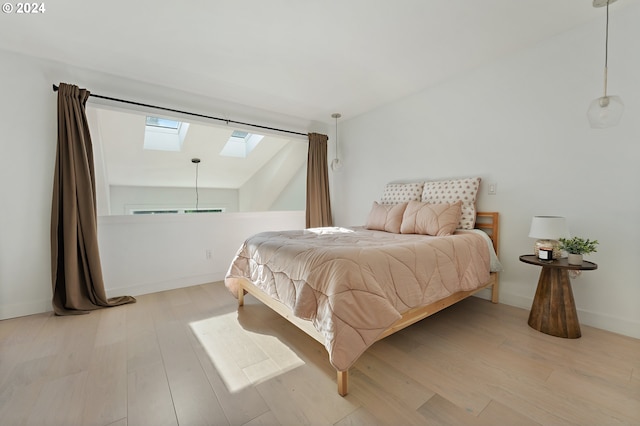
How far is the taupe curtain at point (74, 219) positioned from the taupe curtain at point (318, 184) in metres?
2.54

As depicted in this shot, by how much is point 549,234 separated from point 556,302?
486 millimetres

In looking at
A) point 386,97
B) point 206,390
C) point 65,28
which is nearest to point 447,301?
point 206,390

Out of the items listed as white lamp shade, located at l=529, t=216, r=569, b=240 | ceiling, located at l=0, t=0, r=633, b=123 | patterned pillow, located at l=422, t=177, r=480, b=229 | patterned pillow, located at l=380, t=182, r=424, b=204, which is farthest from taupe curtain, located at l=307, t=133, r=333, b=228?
white lamp shade, located at l=529, t=216, r=569, b=240

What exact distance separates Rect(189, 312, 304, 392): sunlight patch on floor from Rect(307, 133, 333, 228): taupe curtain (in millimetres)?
2219

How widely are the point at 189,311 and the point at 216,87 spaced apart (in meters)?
2.36

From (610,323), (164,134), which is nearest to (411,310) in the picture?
(610,323)

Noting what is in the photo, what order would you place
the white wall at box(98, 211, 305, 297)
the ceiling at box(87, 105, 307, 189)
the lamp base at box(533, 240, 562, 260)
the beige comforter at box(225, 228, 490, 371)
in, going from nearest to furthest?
the beige comforter at box(225, 228, 490, 371) < the lamp base at box(533, 240, 562, 260) < the white wall at box(98, 211, 305, 297) < the ceiling at box(87, 105, 307, 189)

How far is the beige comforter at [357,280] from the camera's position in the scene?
1.35m

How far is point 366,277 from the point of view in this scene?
4.77 ft

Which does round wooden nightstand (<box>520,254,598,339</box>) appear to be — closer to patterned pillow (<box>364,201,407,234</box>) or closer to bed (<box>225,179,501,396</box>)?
bed (<box>225,179,501,396</box>)

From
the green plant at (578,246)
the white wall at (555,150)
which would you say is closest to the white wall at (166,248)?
the white wall at (555,150)

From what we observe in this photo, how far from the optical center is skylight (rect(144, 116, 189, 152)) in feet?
13.1

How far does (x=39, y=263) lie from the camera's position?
97.0 inches

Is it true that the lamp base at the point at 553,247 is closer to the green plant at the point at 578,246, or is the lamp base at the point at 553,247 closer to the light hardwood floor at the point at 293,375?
the green plant at the point at 578,246
